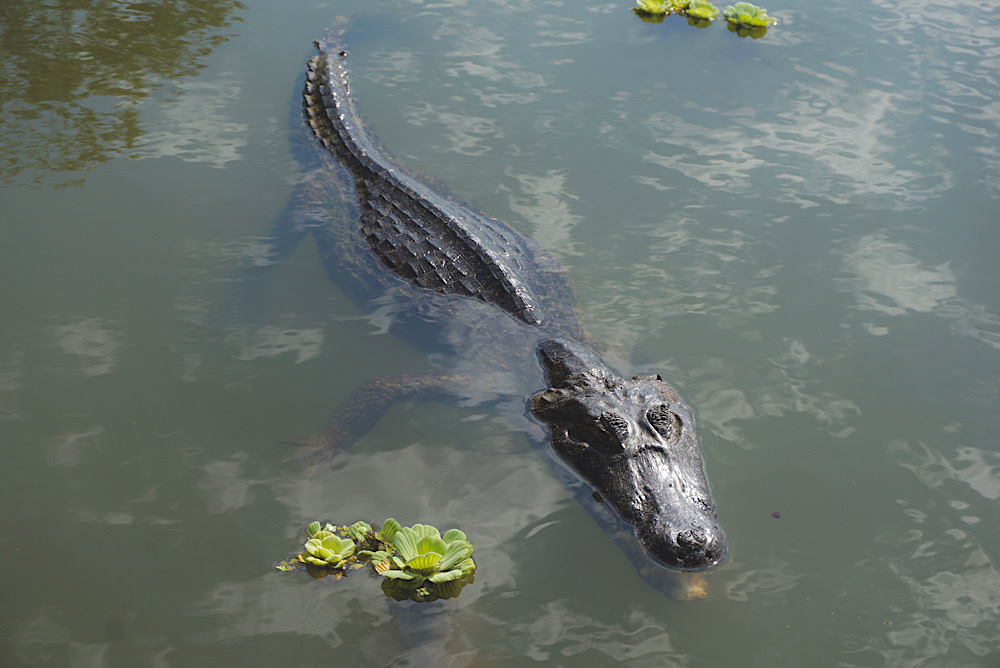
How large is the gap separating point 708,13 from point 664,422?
6.83 m

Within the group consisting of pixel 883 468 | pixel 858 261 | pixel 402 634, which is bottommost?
pixel 402 634

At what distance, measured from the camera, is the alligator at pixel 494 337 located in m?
3.62

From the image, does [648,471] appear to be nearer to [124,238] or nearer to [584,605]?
[584,605]

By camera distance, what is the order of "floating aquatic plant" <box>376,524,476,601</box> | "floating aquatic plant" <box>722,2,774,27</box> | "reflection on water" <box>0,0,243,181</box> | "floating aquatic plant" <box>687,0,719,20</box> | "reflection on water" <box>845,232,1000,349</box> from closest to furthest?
"floating aquatic plant" <box>376,524,476,601</box>, "reflection on water" <box>845,232,1000,349</box>, "reflection on water" <box>0,0,243,181</box>, "floating aquatic plant" <box>722,2,774,27</box>, "floating aquatic plant" <box>687,0,719,20</box>

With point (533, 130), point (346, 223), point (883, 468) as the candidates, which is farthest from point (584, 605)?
point (533, 130)

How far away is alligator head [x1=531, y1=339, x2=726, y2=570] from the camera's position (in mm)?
3371

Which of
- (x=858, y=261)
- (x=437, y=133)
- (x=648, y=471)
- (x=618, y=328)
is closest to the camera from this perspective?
(x=648, y=471)

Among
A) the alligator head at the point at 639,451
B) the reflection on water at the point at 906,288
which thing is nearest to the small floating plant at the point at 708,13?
the reflection on water at the point at 906,288

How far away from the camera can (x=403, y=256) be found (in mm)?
5160

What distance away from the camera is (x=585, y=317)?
5.00m

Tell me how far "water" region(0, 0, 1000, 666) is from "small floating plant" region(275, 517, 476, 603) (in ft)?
0.34

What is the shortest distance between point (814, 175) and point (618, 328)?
9.24 feet

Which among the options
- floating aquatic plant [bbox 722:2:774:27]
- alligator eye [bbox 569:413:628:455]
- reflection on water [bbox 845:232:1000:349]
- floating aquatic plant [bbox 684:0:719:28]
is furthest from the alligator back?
floating aquatic plant [bbox 722:2:774:27]

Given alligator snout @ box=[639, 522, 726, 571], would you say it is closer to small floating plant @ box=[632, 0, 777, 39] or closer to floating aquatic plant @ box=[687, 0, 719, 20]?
small floating plant @ box=[632, 0, 777, 39]
